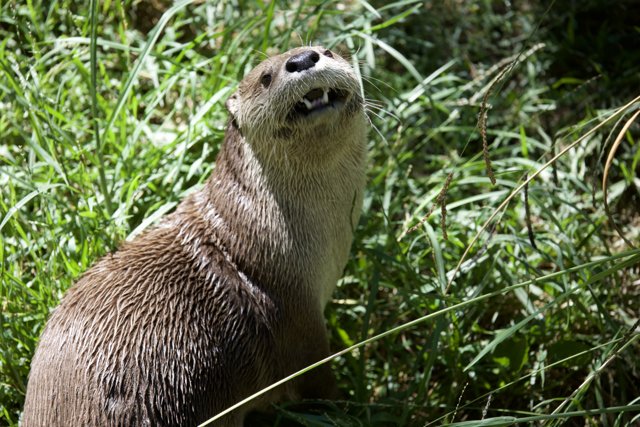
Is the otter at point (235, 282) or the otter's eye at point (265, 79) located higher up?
the otter's eye at point (265, 79)

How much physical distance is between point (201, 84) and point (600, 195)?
1.55 m

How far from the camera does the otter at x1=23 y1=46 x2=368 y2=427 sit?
2076 millimetres

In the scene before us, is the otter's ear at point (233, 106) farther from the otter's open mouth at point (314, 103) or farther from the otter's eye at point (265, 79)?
the otter's open mouth at point (314, 103)

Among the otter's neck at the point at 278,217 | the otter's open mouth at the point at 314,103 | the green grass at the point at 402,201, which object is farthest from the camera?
the green grass at the point at 402,201

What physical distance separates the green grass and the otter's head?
155 mm

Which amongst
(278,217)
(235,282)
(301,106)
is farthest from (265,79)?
(235,282)

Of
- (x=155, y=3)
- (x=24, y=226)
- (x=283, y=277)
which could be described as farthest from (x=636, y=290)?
(x=155, y=3)

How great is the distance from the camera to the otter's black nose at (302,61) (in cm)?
211

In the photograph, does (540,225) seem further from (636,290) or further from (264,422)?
(264,422)

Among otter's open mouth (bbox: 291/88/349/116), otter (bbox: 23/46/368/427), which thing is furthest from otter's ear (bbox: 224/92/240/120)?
otter's open mouth (bbox: 291/88/349/116)

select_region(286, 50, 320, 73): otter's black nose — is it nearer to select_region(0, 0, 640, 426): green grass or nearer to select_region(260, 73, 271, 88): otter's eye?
select_region(260, 73, 271, 88): otter's eye

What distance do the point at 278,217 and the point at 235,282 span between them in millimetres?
214

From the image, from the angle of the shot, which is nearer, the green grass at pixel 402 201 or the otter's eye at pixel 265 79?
the otter's eye at pixel 265 79

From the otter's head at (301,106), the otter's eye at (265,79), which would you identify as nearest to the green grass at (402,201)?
the otter's head at (301,106)
